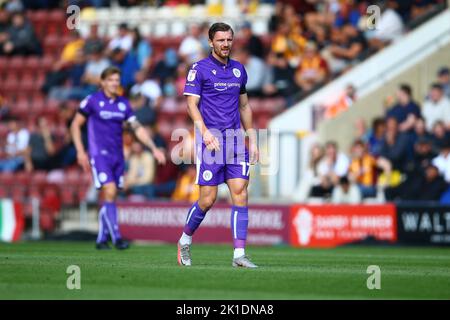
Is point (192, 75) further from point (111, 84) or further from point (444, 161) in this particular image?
point (444, 161)

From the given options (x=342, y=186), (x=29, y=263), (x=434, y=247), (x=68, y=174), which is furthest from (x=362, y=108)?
(x=29, y=263)

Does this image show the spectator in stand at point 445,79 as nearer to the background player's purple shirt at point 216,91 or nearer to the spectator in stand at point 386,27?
the spectator in stand at point 386,27

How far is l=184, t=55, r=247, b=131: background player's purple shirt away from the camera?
41.5ft

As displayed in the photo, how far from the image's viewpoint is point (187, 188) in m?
23.7

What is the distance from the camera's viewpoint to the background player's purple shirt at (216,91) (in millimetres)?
12641

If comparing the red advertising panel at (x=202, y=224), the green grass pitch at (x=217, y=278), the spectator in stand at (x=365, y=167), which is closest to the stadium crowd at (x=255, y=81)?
the spectator in stand at (x=365, y=167)

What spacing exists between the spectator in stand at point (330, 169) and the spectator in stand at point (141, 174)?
3.72 meters

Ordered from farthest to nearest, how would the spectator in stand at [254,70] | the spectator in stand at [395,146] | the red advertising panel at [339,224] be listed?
the spectator in stand at [254,70] < the spectator in stand at [395,146] < the red advertising panel at [339,224]

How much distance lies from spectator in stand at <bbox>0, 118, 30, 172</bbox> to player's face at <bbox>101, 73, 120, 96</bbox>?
33.6 feet

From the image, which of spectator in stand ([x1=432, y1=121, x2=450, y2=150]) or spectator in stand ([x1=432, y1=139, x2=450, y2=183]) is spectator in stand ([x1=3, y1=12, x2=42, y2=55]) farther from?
spectator in stand ([x1=432, y1=139, x2=450, y2=183])

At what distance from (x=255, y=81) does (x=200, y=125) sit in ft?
44.0

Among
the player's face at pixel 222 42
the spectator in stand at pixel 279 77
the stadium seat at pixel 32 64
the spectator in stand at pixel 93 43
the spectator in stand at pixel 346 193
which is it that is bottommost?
the spectator in stand at pixel 346 193

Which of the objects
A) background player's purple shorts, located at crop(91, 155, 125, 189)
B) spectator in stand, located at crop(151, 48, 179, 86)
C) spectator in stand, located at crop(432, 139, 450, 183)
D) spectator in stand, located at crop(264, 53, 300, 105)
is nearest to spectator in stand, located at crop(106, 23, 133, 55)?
spectator in stand, located at crop(151, 48, 179, 86)
